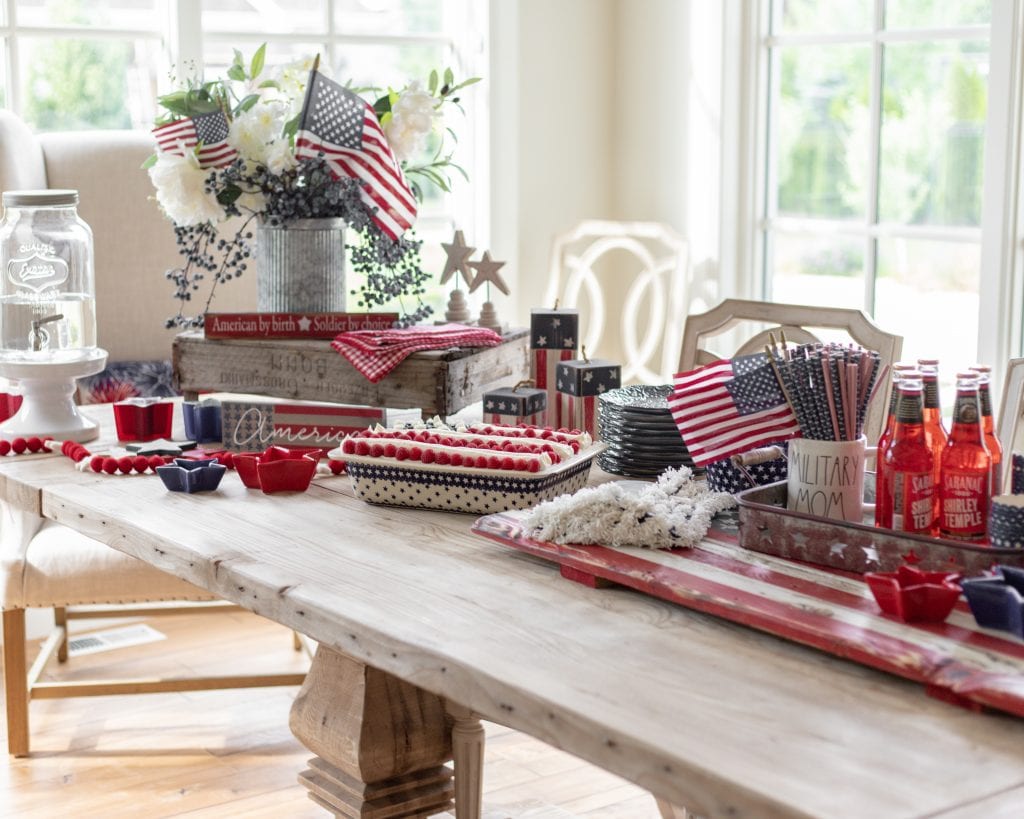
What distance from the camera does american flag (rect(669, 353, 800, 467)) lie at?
5.04ft

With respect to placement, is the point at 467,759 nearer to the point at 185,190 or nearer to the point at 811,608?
the point at 811,608

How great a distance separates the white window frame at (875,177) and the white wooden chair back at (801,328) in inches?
38.3

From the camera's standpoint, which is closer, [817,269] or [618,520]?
[618,520]

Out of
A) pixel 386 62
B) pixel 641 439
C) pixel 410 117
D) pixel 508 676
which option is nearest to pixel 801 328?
pixel 641 439

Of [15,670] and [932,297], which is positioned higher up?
[932,297]

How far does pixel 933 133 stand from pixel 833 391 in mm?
2191

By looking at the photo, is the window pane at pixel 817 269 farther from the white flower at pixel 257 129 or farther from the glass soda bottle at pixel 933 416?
the glass soda bottle at pixel 933 416

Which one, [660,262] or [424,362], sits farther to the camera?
[660,262]

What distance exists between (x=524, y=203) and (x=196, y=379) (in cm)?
207

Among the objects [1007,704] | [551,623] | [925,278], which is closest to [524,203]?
[925,278]

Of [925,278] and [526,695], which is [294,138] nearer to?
[526,695]

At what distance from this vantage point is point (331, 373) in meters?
2.00

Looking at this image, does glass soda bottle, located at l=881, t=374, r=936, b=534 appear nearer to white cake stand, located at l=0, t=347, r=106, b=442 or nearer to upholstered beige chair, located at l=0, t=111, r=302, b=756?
white cake stand, located at l=0, t=347, r=106, b=442

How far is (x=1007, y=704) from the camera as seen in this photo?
100cm
